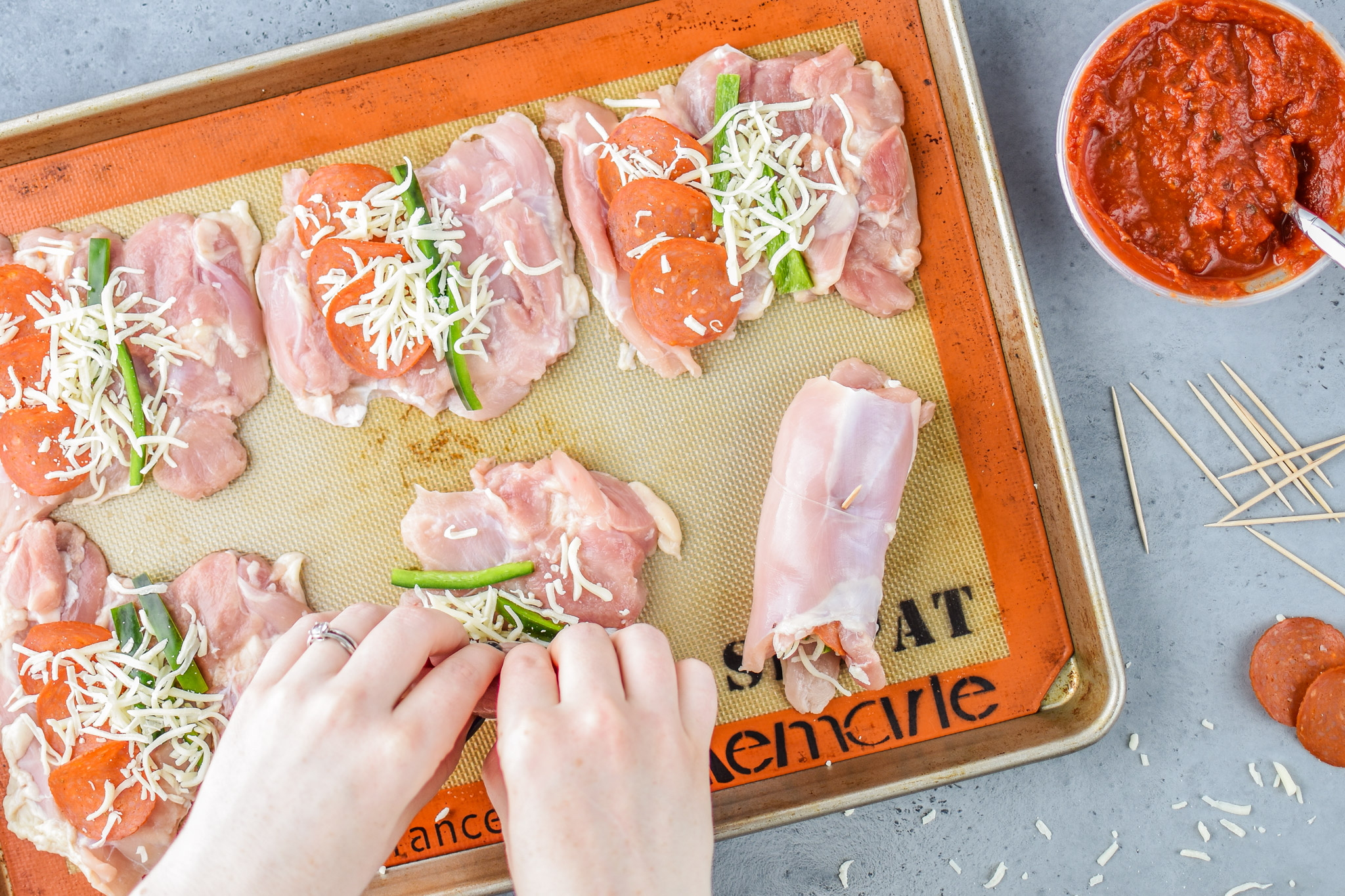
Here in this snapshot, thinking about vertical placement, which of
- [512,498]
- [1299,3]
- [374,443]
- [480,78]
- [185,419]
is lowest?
[512,498]

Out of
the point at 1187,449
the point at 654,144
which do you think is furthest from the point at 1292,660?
the point at 654,144

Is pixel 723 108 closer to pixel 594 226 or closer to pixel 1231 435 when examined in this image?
pixel 594 226

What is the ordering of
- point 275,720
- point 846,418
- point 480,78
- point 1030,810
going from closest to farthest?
point 275,720
point 846,418
point 480,78
point 1030,810

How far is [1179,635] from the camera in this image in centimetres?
243

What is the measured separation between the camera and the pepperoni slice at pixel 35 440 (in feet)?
7.14

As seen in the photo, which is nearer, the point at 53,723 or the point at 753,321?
the point at 53,723

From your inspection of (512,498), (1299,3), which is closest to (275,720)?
(512,498)

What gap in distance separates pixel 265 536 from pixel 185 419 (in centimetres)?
37

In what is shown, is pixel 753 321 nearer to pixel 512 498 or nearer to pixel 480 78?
pixel 512 498

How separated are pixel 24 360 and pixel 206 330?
1.46 ft

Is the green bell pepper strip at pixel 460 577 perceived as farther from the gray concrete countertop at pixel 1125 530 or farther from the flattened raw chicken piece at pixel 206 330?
the gray concrete countertop at pixel 1125 530

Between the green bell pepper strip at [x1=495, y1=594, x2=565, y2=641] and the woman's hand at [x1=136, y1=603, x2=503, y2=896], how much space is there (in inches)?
28.1

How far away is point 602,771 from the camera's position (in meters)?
1.36

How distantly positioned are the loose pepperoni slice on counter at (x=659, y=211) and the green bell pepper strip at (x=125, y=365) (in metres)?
1.31
